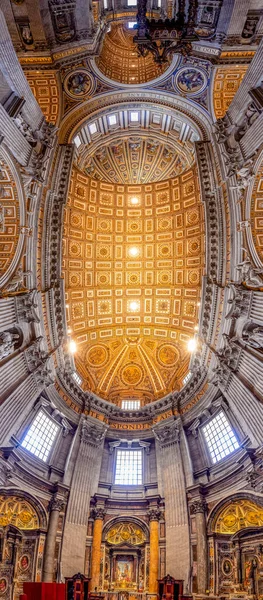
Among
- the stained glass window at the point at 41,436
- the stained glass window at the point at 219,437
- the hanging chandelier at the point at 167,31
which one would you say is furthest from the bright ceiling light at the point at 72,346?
the hanging chandelier at the point at 167,31

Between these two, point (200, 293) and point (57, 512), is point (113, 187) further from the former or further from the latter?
point (57, 512)

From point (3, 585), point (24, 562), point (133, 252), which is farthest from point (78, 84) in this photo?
point (3, 585)

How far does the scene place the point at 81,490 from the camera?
22719 mm

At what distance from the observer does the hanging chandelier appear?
1588 cm


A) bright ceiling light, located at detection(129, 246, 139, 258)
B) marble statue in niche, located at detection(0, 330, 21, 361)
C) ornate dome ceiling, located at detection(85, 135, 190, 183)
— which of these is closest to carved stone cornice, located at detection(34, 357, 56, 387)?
marble statue in niche, located at detection(0, 330, 21, 361)

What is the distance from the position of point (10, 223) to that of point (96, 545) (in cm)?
1840

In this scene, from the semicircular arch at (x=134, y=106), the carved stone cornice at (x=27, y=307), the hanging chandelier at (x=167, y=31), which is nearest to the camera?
the hanging chandelier at (x=167, y=31)

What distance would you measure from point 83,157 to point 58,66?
564 cm

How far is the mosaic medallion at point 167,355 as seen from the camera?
29059mm

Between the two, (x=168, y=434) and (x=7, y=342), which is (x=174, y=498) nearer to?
(x=168, y=434)

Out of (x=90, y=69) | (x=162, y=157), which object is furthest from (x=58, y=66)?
(x=162, y=157)

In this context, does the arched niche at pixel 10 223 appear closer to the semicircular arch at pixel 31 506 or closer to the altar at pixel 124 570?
the semicircular arch at pixel 31 506

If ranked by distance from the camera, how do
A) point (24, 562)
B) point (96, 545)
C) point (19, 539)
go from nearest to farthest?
point (24, 562), point (19, 539), point (96, 545)

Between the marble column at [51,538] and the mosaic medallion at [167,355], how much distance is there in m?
12.3
